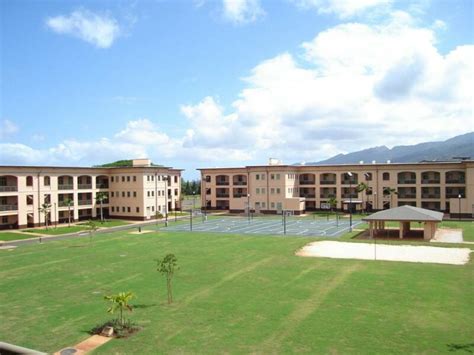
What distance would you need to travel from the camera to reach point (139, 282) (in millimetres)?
28469

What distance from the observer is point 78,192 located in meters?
71.8

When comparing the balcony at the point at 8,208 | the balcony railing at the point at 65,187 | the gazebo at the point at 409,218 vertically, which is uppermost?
the balcony railing at the point at 65,187

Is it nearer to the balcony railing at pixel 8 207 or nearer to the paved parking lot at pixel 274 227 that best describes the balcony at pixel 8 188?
the balcony railing at pixel 8 207

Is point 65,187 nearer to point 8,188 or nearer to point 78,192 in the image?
point 78,192

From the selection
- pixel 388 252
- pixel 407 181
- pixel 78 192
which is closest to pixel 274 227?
pixel 388 252

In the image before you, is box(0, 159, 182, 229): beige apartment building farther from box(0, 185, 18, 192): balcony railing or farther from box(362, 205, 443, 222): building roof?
box(362, 205, 443, 222): building roof

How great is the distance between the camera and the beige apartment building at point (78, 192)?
2431 inches

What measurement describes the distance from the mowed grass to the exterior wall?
26203mm

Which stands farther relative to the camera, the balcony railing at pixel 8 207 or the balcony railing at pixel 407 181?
the balcony railing at pixel 407 181

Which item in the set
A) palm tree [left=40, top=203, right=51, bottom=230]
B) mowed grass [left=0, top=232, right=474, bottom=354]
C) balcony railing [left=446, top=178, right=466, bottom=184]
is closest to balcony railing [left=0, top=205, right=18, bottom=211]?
palm tree [left=40, top=203, right=51, bottom=230]

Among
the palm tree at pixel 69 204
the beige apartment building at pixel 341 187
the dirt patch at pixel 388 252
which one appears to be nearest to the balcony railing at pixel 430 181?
the beige apartment building at pixel 341 187

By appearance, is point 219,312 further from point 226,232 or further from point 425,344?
point 226,232

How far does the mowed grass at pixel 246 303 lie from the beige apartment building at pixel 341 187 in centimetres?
4177

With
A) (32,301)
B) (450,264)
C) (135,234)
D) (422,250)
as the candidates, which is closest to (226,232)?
(135,234)
